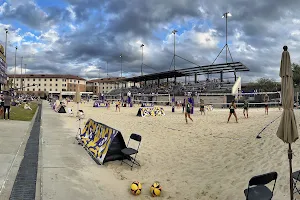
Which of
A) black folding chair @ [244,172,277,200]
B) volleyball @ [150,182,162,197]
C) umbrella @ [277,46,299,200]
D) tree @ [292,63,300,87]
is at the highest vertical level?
tree @ [292,63,300,87]

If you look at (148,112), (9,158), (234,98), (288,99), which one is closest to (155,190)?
(288,99)

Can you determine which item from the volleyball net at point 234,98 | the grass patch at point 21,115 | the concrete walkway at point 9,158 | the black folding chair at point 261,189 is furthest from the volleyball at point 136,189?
the volleyball net at point 234,98

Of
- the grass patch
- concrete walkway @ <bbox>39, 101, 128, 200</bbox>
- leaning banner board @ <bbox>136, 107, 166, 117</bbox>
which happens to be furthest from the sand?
the grass patch

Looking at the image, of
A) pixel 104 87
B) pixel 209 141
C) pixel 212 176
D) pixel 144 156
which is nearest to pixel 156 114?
pixel 209 141

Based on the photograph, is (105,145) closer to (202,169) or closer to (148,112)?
(202,169)

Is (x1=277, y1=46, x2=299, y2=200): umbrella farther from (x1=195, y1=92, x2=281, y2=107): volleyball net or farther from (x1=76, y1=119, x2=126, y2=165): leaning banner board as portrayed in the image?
(x1=195, y1=92, x2=281, y2=107): volleyball net

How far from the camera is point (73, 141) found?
34.0 ft

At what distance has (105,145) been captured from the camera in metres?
7.72

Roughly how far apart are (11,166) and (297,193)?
6.89 metres

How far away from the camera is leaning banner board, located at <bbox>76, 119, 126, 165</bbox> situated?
743 cm

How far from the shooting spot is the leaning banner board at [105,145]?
24.4 feet

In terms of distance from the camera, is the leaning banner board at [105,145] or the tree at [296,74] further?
the tree at [296,74]

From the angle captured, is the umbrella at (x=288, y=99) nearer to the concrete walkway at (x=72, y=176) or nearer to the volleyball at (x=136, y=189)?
the volleyball at (x=136, y=189)

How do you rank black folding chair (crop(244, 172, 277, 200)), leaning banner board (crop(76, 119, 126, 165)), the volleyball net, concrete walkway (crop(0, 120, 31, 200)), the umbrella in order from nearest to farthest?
1. black folding chair (crop(244, 172, 277, 200))
2. the umbrella
3. concrete walkway (crop(0, 120, 31, 200))
4. leaning banner board (crop(76, 119, 126, 165))
5. the volleyball net
